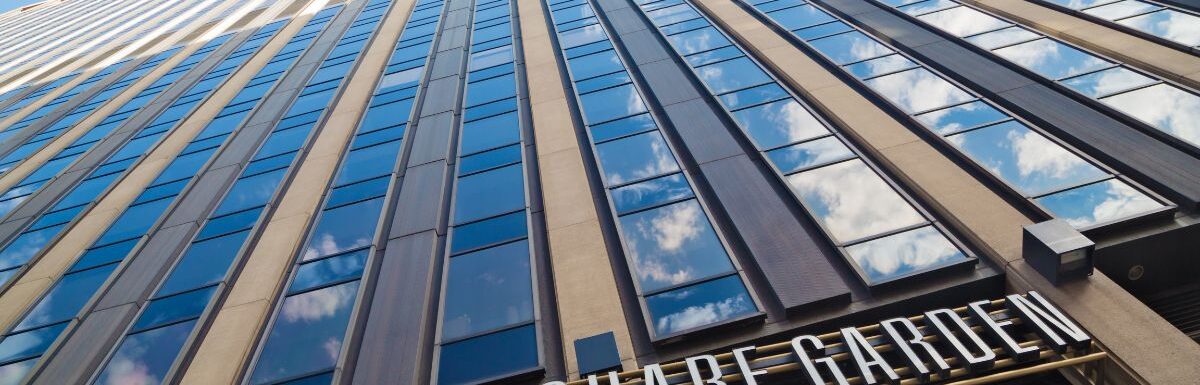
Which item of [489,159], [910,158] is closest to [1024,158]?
[910,158]

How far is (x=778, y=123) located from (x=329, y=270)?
11.7m

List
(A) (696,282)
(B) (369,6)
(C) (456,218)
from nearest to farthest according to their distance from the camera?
1. (A) (696,282)
2. (C) (456,218)
3. (B) (369,6)

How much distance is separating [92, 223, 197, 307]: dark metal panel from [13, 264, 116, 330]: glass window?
0.55 metres

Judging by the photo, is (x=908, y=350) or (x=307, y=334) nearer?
(x=908, y=350)

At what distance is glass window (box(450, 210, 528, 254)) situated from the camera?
16.2m

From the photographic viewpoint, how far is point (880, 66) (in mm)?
20797

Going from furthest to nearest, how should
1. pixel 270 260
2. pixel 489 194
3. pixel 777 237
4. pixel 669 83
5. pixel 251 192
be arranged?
pixel 669 83, pixel 251 192, pixel 489 194, pixel 270 260, pixel 777 237

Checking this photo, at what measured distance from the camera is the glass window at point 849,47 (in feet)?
71.8

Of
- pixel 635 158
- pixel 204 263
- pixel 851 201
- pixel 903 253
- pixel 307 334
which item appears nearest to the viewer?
pixel 903 253

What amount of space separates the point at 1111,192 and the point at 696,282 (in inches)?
315

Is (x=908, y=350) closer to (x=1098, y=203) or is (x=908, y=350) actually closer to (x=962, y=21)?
(x=1098, y=203)

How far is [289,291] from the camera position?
52.3 feet

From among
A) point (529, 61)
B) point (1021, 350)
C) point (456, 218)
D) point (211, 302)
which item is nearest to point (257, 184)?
point (211, 302)

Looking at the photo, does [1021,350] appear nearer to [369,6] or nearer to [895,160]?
[895,160]
